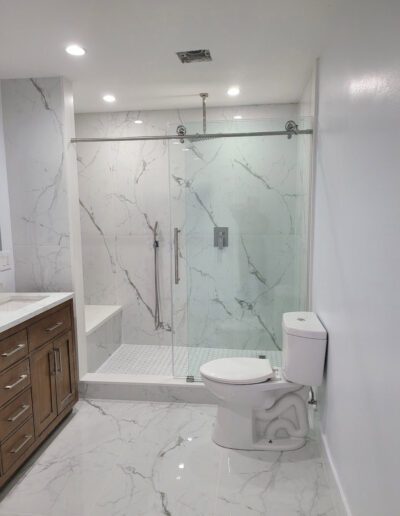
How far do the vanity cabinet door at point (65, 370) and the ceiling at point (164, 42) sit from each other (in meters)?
1.79

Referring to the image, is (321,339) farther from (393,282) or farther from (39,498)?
(39,498)

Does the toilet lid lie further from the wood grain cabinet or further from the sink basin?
the sink basin

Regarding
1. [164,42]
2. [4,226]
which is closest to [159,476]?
[4,226]

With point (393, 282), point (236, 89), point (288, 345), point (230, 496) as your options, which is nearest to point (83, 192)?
point (236, 89)

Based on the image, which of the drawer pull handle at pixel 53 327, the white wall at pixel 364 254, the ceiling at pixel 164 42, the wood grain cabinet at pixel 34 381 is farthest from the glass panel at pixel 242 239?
the drawer pull handle at pixel 53 327

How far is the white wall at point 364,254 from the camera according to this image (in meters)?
1.08

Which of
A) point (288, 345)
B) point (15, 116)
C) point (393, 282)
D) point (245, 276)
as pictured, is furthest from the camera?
point (245, 276)

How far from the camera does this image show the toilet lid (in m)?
2.11

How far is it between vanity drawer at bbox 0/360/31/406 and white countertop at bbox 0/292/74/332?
9.7 inches

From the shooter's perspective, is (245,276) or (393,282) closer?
(393,282)

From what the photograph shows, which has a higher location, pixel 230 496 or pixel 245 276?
pixel 245 276

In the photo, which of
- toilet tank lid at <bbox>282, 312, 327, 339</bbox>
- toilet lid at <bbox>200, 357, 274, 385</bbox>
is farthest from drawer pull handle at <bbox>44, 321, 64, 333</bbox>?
toilet tank lid at <bbox>282, 312, 327, 339</bbox>

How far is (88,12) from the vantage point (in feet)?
5.68

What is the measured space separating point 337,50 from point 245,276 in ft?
5.31
